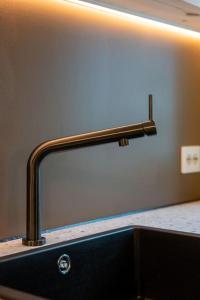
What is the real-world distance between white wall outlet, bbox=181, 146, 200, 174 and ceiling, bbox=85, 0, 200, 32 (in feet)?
1.45

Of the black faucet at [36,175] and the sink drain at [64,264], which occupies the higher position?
the black faucet at [36,175]

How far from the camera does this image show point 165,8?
123cm

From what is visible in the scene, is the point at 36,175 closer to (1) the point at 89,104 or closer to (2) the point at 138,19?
(1) the point at 89,104

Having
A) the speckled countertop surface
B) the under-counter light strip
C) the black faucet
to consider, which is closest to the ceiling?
the under-counter light strip

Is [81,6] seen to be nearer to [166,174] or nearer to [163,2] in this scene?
[163,2]

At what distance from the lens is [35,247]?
0.92m

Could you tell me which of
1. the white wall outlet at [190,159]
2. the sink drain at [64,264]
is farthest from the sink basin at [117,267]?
the white wall outlet at [190,159]

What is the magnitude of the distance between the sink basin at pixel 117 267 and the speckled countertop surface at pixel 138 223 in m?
0.06

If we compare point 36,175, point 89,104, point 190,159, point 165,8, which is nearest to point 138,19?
point 165,8

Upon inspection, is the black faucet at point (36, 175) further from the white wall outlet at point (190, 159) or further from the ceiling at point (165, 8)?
the white wall outlet at point (190, 159)

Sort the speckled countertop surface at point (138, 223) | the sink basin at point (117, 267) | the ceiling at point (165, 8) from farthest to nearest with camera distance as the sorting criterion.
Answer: the ceiling at point (165, 8), the speckled countertop surface at point (138, 223), the sink basin at point (117, 267)

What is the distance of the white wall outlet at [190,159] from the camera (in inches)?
60.8

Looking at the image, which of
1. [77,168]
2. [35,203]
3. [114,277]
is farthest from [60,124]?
[114,277]

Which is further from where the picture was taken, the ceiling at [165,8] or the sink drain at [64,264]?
the ceiling at [165,8]
